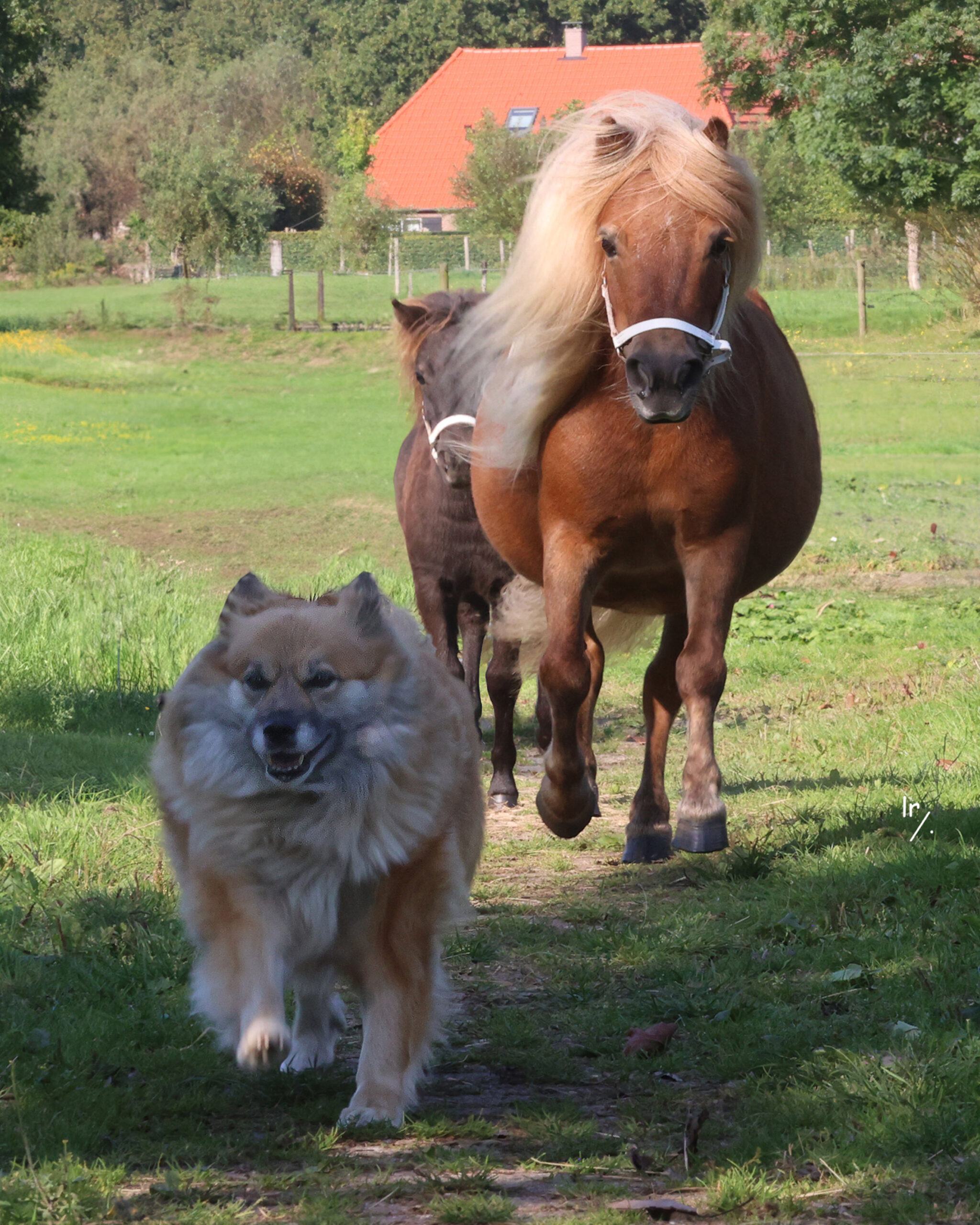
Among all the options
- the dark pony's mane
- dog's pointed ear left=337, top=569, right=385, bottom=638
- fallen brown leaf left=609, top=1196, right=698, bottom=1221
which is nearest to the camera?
fallen brown leaf left=609, top=1196, right=698, bottom=1221

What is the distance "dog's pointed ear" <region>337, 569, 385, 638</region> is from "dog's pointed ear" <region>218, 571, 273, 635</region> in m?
0.25

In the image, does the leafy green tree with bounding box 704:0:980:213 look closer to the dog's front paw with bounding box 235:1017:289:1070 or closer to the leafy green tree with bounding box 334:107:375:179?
the dog's front paw with bounding box 235:1017:289:1070

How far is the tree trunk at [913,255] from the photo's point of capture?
30.5 metres

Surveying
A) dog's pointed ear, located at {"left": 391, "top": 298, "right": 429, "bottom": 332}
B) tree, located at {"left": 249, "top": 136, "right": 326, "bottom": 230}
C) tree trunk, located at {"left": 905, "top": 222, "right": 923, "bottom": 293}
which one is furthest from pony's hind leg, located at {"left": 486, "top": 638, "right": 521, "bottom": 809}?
tree, located at {"left": 249, "top": 136, "right": 326, "bottom": 230}

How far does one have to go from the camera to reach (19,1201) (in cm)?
301

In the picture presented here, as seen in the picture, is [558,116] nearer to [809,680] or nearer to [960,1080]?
[960,1080]

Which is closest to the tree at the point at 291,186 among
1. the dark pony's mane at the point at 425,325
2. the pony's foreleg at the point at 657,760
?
the dark pony's mane at the point at 425,325

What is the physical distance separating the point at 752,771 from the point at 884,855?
2.37 m

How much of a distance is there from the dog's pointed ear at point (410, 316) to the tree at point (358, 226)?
4354 cm

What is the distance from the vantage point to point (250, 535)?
16.9m

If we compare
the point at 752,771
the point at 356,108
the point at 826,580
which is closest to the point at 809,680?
the point at 752,771

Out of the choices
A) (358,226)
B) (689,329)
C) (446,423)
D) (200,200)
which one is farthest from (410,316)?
(358,226)

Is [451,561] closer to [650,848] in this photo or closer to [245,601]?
[650,848]

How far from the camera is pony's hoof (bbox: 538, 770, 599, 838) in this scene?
17.3 ft
